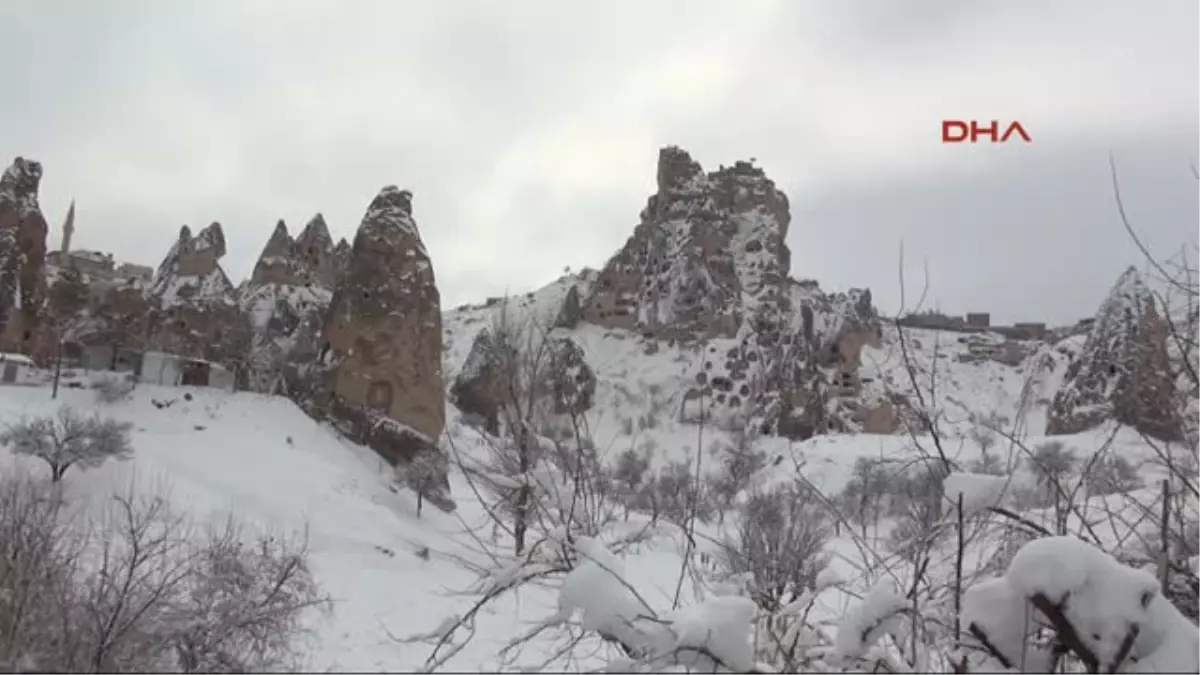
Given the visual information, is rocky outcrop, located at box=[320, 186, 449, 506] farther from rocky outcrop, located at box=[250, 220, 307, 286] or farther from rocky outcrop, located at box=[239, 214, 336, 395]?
rocky outcrop, located at box=[250, 220, 307, 286]

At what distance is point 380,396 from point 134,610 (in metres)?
17.4

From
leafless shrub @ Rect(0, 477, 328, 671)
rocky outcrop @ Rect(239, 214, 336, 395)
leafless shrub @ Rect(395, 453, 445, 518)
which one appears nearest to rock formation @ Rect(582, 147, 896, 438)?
rocky outcrop @ Rect(239, 214, 336, 395)

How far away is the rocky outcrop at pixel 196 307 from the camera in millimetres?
28156

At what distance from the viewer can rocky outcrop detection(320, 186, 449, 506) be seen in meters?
22.6

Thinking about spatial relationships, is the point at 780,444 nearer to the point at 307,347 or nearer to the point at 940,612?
the point at 307,347

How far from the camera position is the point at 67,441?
1527cm

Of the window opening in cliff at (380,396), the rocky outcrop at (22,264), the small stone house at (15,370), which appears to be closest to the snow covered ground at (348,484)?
the small stone house at (15,370)

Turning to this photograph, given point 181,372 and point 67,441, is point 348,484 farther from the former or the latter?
point 181,372

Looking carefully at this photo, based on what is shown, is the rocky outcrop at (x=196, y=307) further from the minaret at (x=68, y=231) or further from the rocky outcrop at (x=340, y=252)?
the minaret at (x=68, y=231)

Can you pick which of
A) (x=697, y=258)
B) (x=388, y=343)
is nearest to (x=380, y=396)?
(x=388, y=343)

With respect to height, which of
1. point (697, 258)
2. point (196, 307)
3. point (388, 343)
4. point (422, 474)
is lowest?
point (422, 474)

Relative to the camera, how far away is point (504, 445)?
13.7 feet

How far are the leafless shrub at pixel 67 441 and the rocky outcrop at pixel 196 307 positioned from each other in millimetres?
10342

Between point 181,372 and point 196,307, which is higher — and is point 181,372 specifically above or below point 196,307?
below
